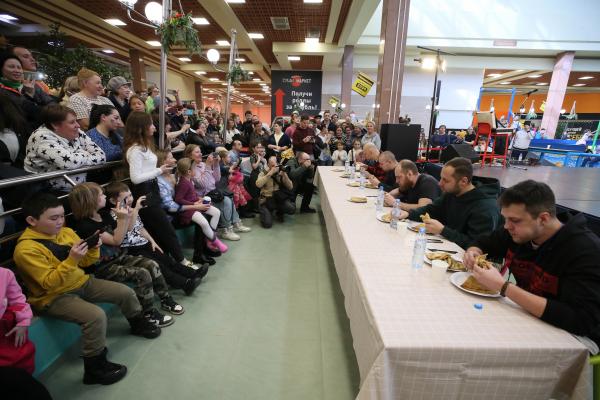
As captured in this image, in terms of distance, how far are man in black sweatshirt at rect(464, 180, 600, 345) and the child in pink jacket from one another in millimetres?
2122

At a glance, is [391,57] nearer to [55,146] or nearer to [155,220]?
[155,220]

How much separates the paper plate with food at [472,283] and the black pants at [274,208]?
3.31 metres

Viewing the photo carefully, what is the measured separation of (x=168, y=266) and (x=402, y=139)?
4.45 m

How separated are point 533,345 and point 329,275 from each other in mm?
2232

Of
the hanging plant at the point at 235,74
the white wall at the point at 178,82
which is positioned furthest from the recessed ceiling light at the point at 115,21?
the white wall at the point at 178,82

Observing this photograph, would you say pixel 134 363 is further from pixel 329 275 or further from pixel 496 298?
pixel 496 298

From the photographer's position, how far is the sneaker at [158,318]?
2.29 metres

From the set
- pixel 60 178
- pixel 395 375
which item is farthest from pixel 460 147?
pixel 60 178

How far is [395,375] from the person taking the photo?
1122 millimetres

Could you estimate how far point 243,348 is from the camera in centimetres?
216

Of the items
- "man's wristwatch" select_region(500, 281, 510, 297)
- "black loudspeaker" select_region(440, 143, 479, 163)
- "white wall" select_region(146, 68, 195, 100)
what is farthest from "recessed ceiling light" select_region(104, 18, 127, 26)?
"man's wristwatch" select_region(500, 281, 510, 297)

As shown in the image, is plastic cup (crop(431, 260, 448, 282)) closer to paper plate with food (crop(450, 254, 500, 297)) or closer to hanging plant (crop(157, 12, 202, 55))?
paper plate with food (crop(450, 254, 500, 297))

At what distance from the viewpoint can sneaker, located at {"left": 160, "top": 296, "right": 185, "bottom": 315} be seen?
251 centimetres

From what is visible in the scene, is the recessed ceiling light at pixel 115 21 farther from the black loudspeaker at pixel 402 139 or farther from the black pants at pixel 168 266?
the black pants at pixel 168 266
